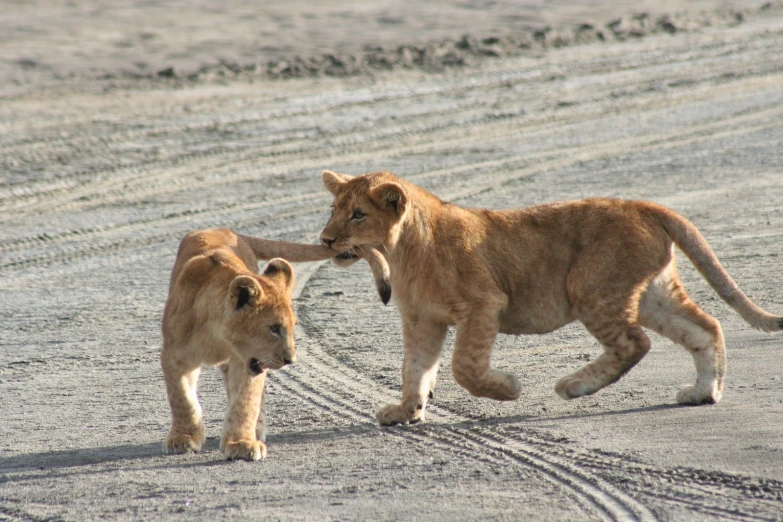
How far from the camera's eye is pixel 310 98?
14.6m

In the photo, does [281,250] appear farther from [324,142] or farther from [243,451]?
[324,142]

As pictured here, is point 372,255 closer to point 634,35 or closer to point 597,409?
point 597,409

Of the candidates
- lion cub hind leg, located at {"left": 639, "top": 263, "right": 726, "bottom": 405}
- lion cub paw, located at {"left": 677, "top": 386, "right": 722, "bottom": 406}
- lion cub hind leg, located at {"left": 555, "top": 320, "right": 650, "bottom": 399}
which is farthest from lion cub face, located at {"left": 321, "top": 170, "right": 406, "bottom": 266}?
lion cub paw, located at {"left": 677, "top": 386, "right": 722, "bottom": 406}

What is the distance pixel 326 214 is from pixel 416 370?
4.67m

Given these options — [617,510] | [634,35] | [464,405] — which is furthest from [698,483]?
[634,35]

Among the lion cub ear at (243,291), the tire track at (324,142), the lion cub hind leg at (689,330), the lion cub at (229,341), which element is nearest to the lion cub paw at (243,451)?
the lion cub at (229,341)

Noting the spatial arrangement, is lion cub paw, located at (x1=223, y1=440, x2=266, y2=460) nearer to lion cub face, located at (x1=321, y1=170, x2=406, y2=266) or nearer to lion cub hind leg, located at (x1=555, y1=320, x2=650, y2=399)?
lion cub face, located at (x1=321, y1=170, x2=406, y2=266)

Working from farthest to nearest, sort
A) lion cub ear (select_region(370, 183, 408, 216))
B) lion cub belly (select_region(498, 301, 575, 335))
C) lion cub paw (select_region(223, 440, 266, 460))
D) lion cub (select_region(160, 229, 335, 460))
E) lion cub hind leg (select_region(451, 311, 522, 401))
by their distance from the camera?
lion cub belly (select_region(498, 301, 575, 335)) → lion cub ear (select_region(370, 183, 408, 216)) → lion cub hind leg (select_region(451, 311, 522, 401)) → lion cub (select_region(160, 229, 335, 460)) → lion cub paw (select_region(223, 440, 266, 460))

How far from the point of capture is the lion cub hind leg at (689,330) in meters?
6.01

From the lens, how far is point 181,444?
18.6 ft

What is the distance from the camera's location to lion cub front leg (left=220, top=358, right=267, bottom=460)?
5.52 m

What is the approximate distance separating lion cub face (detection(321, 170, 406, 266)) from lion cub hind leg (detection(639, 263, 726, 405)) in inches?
53.1

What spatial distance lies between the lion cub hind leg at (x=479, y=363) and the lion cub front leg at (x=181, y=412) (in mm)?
1270

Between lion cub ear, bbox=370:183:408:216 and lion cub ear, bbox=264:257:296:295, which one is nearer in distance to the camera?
lion cub ear, bbox=264:257:296:295
